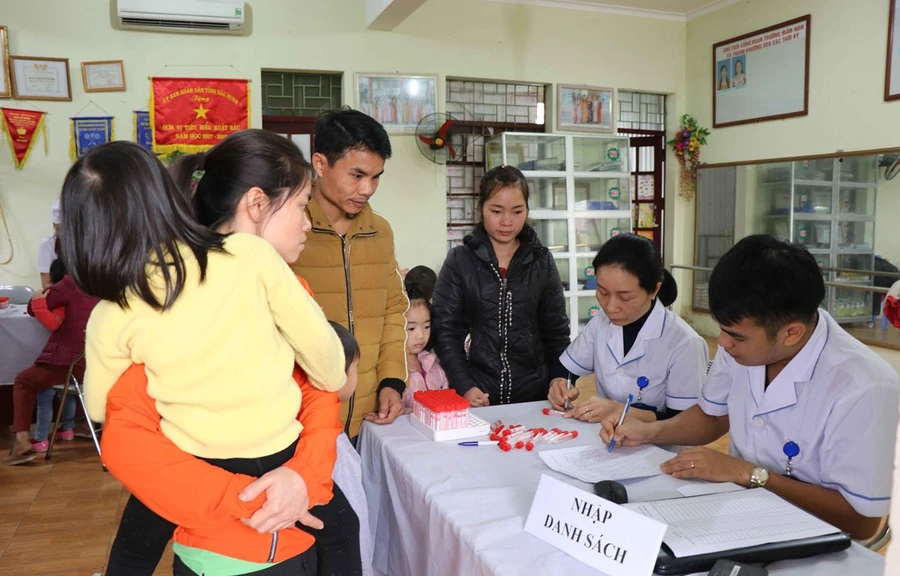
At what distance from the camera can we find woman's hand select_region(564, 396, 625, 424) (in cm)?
175

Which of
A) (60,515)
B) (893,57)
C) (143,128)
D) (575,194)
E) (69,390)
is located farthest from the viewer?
(575,194)

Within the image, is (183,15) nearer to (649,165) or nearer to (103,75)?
(103,75)

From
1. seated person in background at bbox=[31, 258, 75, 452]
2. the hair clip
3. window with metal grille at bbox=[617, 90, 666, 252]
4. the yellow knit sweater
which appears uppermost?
window with metal grille at bbox=[617, 90, 666, 252]

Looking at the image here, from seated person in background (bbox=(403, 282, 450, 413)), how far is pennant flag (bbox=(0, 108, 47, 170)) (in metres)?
3.94

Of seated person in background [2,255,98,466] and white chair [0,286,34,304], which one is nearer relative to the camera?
seated person in background [2,255,98,466]

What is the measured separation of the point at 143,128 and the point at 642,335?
453cm

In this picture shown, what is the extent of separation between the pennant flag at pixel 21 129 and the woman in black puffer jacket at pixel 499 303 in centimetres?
410

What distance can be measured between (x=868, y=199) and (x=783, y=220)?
0.77 meters

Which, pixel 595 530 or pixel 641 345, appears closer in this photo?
pixel 595 530

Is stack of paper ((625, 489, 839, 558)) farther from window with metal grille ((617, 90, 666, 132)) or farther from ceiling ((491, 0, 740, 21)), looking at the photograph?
window with metal grille ((617, 90, 666, 132))

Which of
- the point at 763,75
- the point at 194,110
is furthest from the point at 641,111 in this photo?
the point at 194,110

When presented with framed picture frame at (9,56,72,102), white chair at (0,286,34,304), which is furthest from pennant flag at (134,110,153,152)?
white chair at (0,286,34,304)

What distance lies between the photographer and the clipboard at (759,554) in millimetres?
939

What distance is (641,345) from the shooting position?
1.82 m
